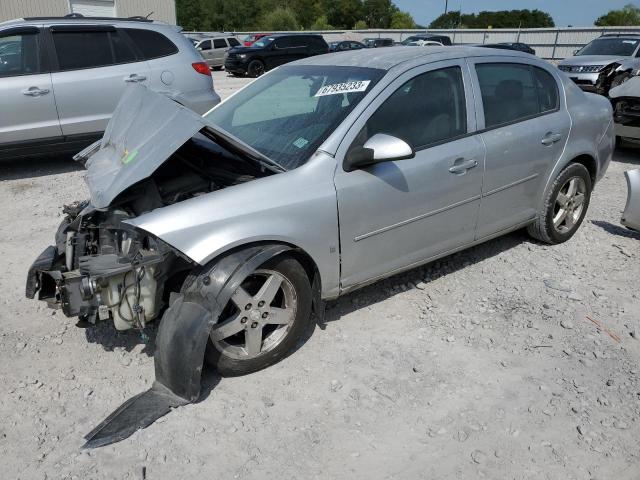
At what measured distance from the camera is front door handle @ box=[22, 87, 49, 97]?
6633 millimetres

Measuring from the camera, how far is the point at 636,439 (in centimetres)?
266

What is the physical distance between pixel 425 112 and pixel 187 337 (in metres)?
2.09

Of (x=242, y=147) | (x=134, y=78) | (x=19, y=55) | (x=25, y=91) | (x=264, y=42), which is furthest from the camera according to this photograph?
(x=264, y=42)

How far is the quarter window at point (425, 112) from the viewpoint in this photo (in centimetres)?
344

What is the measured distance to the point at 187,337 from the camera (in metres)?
2.80

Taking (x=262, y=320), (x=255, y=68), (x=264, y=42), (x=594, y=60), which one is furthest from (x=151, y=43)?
(x=264, y=42)

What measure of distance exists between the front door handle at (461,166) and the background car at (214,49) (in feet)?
78.2

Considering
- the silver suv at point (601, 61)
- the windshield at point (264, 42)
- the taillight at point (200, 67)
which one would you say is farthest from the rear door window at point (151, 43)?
the windshield at point (264, 42)

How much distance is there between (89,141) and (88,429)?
17.2 feet

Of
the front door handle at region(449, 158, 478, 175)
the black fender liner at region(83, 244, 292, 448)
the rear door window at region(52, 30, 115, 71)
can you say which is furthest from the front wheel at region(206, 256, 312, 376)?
the rear door window at region(52, 30, 115, 71)

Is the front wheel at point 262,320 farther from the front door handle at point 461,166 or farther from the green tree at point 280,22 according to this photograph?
the green tree at point 280,22

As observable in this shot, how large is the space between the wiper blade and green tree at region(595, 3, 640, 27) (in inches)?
2951

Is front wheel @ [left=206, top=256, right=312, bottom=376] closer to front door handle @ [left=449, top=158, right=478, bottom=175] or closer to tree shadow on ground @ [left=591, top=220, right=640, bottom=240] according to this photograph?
front door handle @ [left=449, top=158, right=478, bottom=175]

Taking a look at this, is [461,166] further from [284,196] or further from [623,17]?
[623,17]
